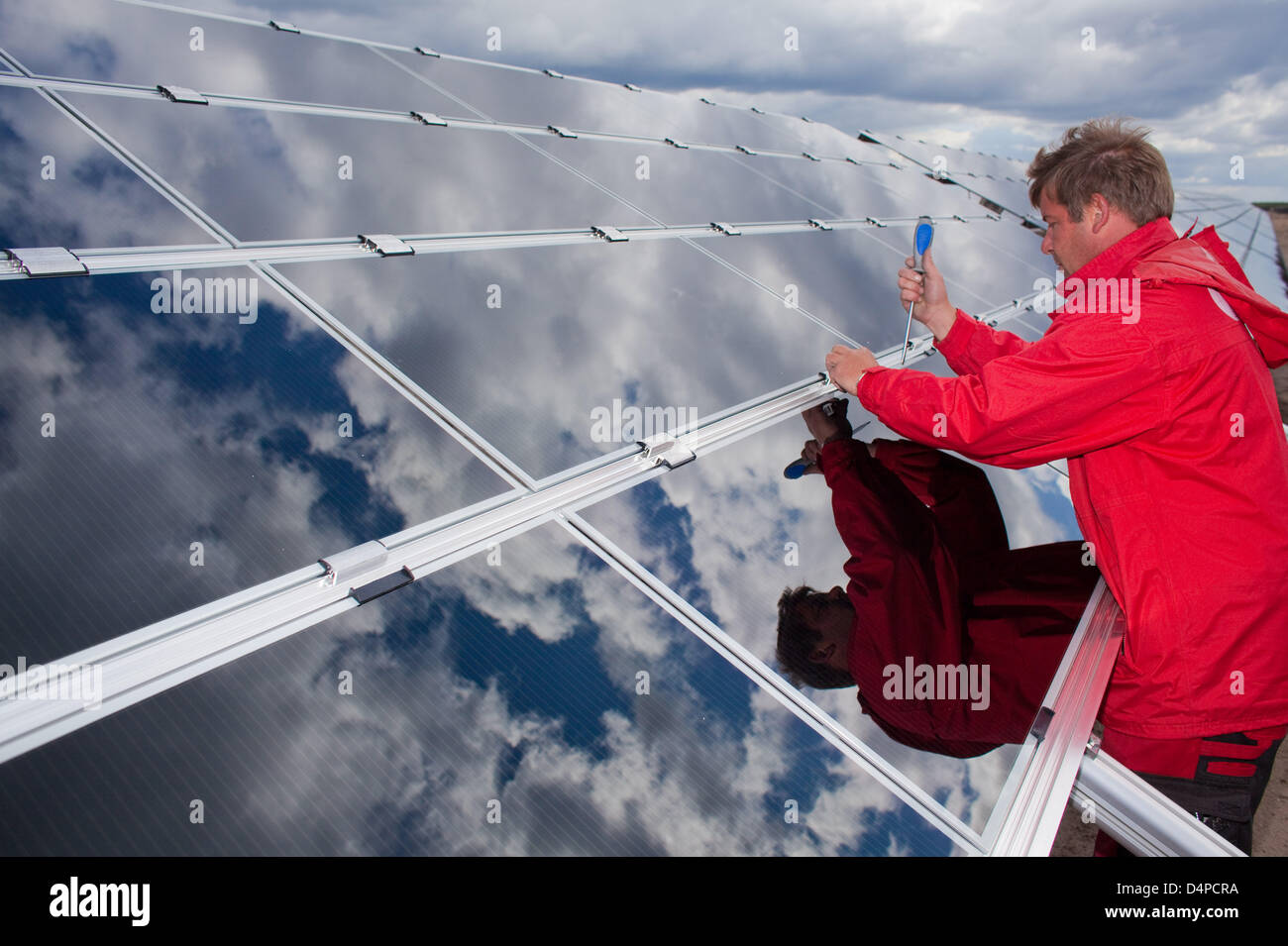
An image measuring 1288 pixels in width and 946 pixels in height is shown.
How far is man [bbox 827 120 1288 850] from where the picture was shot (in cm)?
246

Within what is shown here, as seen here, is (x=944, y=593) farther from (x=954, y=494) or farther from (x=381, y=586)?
(x=381, y=586)

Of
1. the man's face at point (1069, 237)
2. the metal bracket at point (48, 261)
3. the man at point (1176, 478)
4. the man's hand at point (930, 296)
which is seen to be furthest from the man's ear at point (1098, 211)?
the metal bracket at point (48, 261)

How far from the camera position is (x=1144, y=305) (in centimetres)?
249

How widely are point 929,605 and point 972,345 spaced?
1.72m

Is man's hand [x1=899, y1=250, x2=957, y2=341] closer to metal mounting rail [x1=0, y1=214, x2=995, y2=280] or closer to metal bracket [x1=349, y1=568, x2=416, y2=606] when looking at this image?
metal mounting rail [x1=0, y1=214, x2=995, y2=280]

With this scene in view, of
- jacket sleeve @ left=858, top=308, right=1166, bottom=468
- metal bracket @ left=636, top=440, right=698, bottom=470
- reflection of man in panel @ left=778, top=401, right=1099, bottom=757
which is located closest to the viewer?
reflection of man in panel @ left=778, top=401, right=1099, bottom=757

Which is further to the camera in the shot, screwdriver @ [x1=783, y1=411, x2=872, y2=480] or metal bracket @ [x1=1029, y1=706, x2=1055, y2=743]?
screwdriver @ [x1=783, y1=411, x2=872, y2=480]

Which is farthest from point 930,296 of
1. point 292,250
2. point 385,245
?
point 292,250

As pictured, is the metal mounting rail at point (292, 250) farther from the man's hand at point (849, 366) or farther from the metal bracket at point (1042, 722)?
the metal bracket at point (1042, 722)

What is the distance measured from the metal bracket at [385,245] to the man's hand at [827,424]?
161 cm

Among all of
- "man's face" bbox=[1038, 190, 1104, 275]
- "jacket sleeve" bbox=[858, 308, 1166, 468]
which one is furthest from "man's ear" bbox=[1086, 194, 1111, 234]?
"jacket sleeve" bbox=[858, 308, 1166, 468]

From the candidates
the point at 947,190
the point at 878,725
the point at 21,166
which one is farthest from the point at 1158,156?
the point at 947,190

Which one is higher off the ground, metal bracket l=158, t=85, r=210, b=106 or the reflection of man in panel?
metal bracket l=158, t=85, r=210, b=106

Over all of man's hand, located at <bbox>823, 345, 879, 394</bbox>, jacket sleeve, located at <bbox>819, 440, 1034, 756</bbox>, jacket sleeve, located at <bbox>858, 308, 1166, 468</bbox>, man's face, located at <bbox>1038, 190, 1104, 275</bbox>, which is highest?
man's face, located at <bbox>1038, 190, 1104, 275</bbox>
